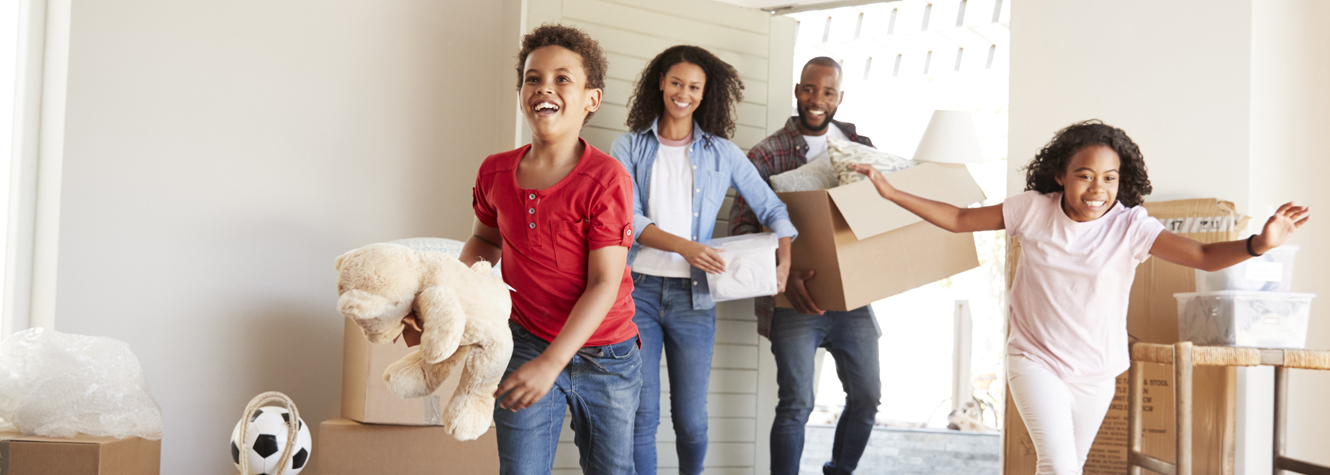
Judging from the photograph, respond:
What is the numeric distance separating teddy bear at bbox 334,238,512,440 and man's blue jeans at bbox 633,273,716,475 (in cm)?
107

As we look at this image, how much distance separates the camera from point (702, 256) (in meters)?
2.27

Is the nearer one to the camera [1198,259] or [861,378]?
[1198,259]

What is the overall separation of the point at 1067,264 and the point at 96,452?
7.71 feet

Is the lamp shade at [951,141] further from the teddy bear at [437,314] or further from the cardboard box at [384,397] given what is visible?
the teddy bear at [437,314]

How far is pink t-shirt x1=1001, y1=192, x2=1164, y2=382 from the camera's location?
206 cm

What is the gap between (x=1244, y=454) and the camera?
8.13 ft

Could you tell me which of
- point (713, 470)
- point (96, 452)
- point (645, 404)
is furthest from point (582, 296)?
point (713, 470)

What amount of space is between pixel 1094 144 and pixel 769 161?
1.01 m

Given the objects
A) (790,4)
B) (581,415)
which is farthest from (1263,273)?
(581,415)

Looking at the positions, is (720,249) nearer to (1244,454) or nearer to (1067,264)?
(1067,264)

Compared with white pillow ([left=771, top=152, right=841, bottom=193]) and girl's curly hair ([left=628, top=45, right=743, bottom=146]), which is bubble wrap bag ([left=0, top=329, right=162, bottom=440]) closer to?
girl's curly hair ([left=628, top=45, right=743, bottom=146])

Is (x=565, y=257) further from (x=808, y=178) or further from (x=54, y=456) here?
(x=54, y=456)

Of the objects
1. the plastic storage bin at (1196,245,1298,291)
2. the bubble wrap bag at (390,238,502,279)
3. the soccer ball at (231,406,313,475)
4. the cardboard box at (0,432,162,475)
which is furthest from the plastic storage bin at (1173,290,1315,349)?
the cardboard box at (0,432,162,475)

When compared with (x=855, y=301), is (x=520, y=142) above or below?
above
